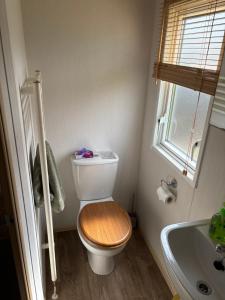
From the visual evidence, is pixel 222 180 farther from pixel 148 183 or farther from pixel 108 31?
pixel 108 31

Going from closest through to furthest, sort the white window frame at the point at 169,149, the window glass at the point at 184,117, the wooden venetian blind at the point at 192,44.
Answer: the wooden venetian blind at the point at 192,44, the white window frame at the point at 169,149, the window glass at the point at 184,117

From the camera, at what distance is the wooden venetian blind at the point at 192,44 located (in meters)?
1.17

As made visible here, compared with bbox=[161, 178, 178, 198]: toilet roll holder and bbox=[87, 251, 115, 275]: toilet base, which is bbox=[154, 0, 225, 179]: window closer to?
bbox=[161, 178, 178, 198]: toilet roll holder

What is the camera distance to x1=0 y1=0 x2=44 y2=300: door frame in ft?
2.77

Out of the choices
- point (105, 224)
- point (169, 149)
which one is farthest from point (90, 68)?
point (105, 224)

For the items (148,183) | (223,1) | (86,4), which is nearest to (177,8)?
(223,1)

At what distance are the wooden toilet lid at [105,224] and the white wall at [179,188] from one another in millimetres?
327

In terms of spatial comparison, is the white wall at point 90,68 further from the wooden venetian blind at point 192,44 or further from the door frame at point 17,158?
the door frame at point 17,158

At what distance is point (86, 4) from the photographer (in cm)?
161

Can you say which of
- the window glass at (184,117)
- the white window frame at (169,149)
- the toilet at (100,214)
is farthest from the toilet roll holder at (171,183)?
the toilet at (100,214)

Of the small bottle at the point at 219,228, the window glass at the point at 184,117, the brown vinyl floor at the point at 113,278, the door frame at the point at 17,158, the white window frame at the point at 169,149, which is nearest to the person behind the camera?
the door frame at the point at 17,158

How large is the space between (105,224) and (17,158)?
93 cm

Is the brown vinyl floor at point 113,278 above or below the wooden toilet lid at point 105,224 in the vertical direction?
below

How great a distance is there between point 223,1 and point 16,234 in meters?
1.52
